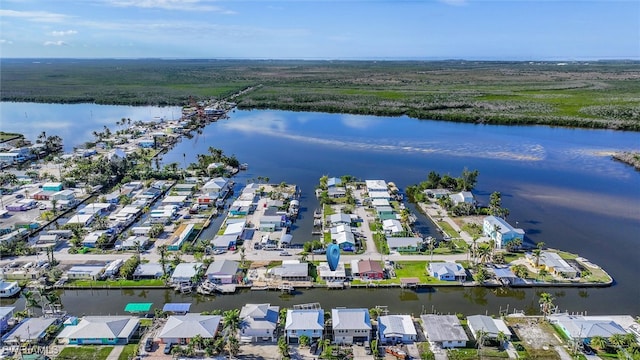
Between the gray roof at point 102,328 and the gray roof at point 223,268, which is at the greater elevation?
the gray roof at point 223,268

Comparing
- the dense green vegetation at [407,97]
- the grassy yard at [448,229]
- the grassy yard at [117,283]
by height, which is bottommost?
the grassy yard at [117,283]

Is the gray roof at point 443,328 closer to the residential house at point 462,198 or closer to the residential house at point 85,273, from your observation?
the residential house at point 462,198

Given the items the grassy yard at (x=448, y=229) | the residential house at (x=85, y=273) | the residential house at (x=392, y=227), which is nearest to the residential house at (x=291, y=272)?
the residential house at (x=392, y=227)

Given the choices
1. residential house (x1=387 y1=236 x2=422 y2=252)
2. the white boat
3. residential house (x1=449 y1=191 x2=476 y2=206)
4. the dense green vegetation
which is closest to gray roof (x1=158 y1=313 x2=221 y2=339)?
the white boat

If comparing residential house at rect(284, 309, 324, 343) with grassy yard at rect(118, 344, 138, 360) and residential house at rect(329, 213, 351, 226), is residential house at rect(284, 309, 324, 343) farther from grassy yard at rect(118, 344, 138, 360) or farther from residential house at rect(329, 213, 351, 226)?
residential house at rect(329, 213, 351, 226)

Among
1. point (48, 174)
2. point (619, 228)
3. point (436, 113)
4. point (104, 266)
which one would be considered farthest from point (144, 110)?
point (619, 228)

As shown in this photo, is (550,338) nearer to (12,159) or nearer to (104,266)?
(104,266)
